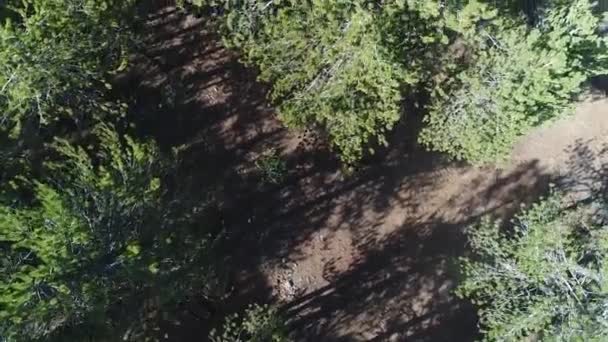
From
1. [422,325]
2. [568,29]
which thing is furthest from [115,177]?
[568,29]

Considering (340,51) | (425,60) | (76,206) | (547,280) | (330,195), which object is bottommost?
(547,280)

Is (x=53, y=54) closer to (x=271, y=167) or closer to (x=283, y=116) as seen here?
(x=283, y=116)

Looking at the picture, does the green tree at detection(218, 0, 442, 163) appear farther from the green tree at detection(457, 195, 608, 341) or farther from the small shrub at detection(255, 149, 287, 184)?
the green tree at detection(457, 195, 608, 341)

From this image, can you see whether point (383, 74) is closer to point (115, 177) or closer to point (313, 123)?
point (313, 123)

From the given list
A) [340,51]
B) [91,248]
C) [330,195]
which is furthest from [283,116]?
[91,248]

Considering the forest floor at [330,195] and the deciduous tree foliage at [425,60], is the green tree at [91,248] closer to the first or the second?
the deciduous tree foliage at [425,60]

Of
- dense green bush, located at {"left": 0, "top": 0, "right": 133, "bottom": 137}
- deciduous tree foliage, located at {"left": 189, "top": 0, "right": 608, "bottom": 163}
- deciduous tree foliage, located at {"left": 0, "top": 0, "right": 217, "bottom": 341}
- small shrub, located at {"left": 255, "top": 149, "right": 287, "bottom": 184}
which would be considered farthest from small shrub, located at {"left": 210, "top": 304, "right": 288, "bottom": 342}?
dense green bush, located at {"left": 0, "top": 0, "right": 133, "bottom": 137}

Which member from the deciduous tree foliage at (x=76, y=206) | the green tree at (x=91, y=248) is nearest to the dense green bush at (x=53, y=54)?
the deciduous tree foliage at (x=76, y=206)
